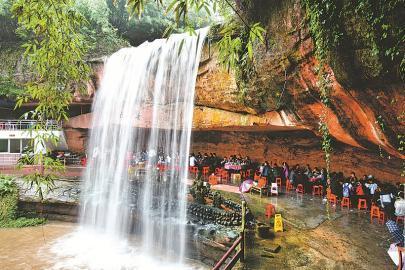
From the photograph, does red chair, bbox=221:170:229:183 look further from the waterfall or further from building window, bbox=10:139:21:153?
building window, bbox=10:139:21:153

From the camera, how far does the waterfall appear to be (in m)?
12.0

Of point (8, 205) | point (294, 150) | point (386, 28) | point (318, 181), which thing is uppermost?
point (386, 28)

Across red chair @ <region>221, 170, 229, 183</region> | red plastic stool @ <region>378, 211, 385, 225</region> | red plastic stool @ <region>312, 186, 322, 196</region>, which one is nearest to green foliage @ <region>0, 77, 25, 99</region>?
red chair @ <region>221, 170, 229, 183</region>

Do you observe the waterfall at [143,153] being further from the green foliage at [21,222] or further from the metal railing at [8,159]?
the metal railing at [8,159]

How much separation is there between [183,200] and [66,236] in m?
5.33

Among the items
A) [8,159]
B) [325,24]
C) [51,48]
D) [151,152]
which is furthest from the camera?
→ [8,159]

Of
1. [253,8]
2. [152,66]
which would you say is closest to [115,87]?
[152,66]

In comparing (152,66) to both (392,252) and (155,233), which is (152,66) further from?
(392,252)

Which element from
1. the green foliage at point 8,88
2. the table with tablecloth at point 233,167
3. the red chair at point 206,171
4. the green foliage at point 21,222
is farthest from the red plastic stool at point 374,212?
the green foliage at point 8,88

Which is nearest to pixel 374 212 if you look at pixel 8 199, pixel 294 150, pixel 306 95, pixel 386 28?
pixel 306 95

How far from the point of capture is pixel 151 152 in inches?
659

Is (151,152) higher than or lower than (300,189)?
higher

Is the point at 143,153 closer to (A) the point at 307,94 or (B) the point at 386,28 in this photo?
(A) the point at 307,94

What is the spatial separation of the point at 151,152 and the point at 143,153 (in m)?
1.92
